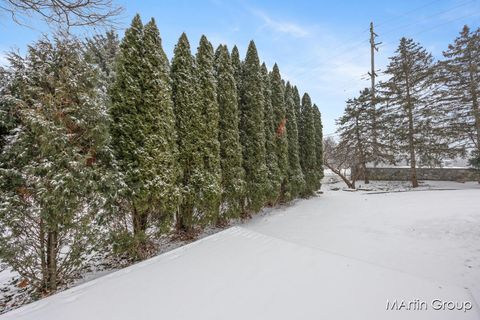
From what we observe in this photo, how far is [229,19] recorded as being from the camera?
21.0ft

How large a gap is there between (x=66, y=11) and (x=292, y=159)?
6504mm

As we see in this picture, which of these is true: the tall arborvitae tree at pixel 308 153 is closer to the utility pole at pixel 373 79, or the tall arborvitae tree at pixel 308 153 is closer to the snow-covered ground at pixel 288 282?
the snow-covered ground at pixel 288 282

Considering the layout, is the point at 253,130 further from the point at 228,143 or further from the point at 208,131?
the point at 208,131

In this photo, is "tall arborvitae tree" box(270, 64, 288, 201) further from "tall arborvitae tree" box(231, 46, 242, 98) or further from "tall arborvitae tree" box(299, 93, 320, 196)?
"tall arborvitae tree" box(299, 93, 320, 196)

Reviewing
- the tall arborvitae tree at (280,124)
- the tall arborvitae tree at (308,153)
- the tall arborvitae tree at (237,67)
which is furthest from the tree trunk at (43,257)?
the tall arborvitae tree at (308,153)

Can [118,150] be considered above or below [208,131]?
below

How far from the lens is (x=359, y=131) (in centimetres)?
1376

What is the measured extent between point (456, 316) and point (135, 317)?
8.82ft

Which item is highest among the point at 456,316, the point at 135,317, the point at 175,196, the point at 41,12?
the point at 41,12

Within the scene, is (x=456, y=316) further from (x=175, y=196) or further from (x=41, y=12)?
(x=41, y=12)

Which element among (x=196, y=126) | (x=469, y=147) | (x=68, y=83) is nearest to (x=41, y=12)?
(x=68, y=83)

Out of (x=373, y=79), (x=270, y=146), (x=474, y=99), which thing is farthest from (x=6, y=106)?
(x=474, y=99)

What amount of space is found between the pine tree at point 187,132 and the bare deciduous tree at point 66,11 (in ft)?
5.83

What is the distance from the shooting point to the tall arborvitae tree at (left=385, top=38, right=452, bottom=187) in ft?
39.5
